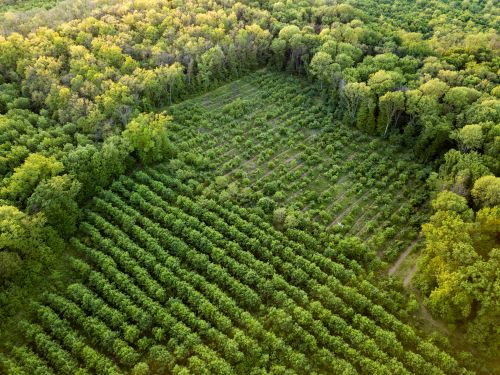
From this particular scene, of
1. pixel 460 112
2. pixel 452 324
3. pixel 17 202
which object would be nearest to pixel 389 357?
pixel 452 324

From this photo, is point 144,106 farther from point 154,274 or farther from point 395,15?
point 395,15

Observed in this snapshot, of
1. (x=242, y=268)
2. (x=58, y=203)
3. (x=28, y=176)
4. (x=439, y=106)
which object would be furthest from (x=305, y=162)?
(x=28, y=176)

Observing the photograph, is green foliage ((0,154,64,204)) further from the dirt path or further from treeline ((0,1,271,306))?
the dirt path

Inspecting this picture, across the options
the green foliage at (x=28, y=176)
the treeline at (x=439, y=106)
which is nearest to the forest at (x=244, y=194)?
the green foliage at (x=28, y=176)

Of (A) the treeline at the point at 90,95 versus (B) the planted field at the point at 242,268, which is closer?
(B) the planted field at the point at 242,268

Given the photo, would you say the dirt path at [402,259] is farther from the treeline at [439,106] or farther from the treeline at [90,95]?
the treeline at [90,95]
